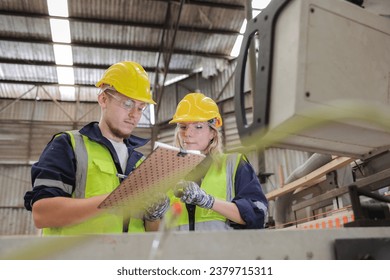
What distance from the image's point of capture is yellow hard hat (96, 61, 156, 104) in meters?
1.77

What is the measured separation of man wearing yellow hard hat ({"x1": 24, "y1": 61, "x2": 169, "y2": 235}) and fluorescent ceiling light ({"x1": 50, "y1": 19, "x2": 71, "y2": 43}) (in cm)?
703

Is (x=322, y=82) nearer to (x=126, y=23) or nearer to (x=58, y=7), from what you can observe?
(x=126, y=23)

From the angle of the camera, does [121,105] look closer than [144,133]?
Yes

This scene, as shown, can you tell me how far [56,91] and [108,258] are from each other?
34.7ft

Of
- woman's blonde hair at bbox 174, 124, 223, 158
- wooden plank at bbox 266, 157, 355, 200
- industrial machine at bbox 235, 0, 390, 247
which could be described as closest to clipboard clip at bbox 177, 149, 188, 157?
industrial machine at bbox 235, 0, 390, 247

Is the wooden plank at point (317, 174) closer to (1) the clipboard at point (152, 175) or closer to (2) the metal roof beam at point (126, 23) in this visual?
(1) the clipboard at point (152, 175)

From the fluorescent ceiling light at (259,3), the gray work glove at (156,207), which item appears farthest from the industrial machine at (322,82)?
the fluorescent ceiling light at (259,3)

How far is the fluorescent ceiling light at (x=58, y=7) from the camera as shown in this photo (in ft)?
24.4

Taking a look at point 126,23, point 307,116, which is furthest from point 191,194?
point 126,23

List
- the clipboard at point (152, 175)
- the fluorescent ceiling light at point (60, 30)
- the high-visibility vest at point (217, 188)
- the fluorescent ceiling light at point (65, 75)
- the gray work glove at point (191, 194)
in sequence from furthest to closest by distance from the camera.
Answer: the fluorescent ceiling light at point (65, 75)
the fluorescent ceiling light at point (60, 30)
the high-visibility vest at point (217, 188)
the gray work glove at point (191, 194)
the clipboard at point (152, 175)

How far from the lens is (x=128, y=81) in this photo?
1796 millimetres

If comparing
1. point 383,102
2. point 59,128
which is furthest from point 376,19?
point 59,128

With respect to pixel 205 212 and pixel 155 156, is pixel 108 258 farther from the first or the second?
pixel 205 212
